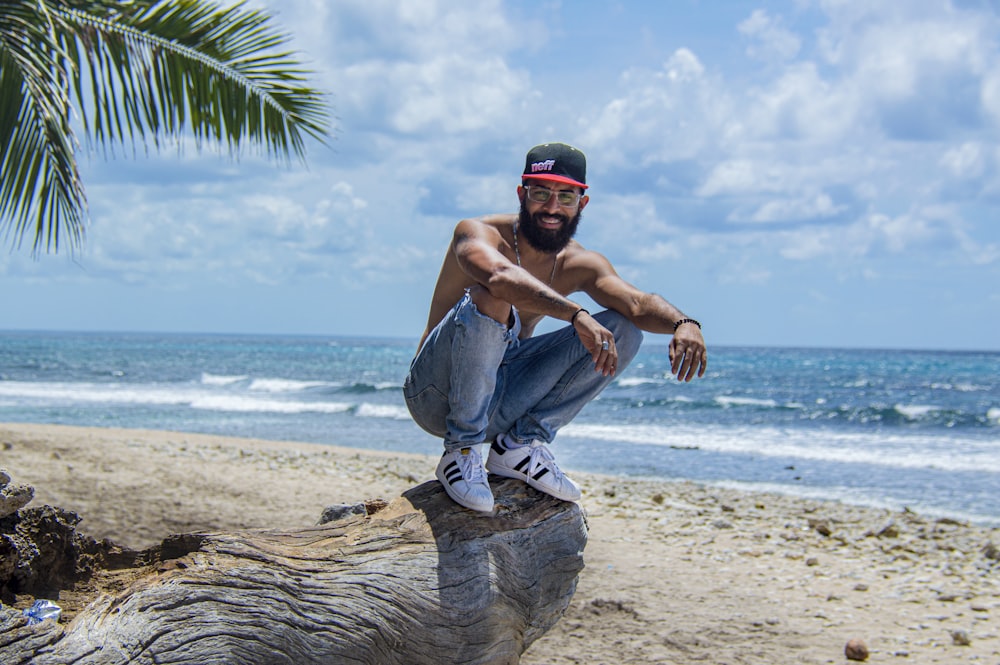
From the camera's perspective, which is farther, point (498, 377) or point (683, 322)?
point (498, 377)

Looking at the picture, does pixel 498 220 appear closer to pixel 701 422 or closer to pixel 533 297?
pixel 533 297

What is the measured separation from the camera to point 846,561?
26.2 feet

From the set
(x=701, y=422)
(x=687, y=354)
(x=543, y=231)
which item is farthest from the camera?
(x=701, y=422)

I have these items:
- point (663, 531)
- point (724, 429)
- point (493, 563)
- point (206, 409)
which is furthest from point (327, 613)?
point (206, 409)

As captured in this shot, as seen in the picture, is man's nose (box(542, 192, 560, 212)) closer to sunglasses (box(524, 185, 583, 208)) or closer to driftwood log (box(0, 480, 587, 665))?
sunglasses (box(524, 185, 583, 208))

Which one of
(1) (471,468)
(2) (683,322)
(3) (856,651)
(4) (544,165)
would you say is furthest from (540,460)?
(3) (856,651)

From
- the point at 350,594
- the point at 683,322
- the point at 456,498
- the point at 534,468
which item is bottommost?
the point at 350,594

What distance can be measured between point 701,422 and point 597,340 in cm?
2115

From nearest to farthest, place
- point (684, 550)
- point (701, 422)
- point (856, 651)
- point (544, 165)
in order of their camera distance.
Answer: point (544, 165), point (856, 651), point (684, 550), point (701, 422)

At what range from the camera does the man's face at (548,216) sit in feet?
12.9

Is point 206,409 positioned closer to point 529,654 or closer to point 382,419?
point 382,419

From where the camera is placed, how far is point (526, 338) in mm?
4066

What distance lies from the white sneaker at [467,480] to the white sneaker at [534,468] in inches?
8.6

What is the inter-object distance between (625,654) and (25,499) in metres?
3.34
